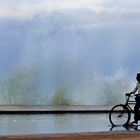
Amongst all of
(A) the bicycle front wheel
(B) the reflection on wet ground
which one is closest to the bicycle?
(A) the bicycle front wheel

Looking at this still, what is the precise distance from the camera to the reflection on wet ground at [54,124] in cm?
1216

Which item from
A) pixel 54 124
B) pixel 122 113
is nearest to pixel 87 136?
pixel 54 124

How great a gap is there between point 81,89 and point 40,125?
11.8m

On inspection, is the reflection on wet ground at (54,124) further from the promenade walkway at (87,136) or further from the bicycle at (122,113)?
the promenade walkway at (87,136)

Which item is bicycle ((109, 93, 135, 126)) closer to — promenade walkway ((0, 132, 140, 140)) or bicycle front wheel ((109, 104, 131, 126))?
bicycle front wheel ((109, 104, 131, 126))

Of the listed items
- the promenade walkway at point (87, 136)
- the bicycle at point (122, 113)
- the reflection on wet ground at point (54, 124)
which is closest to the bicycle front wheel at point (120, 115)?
the bicycle at point (122, 113)

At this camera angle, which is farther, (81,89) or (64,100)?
(81,89)

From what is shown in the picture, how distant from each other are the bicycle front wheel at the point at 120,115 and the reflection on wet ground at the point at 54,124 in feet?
0.69

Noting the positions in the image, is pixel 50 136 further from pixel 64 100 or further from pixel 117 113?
pixel 64 100

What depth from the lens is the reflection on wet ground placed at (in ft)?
39.9

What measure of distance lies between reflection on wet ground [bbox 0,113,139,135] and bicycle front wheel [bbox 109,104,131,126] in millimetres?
210

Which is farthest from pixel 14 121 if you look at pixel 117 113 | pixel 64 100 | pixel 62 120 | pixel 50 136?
pixel 64 100

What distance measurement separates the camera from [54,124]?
13.5 meters

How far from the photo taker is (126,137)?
1062 cm
